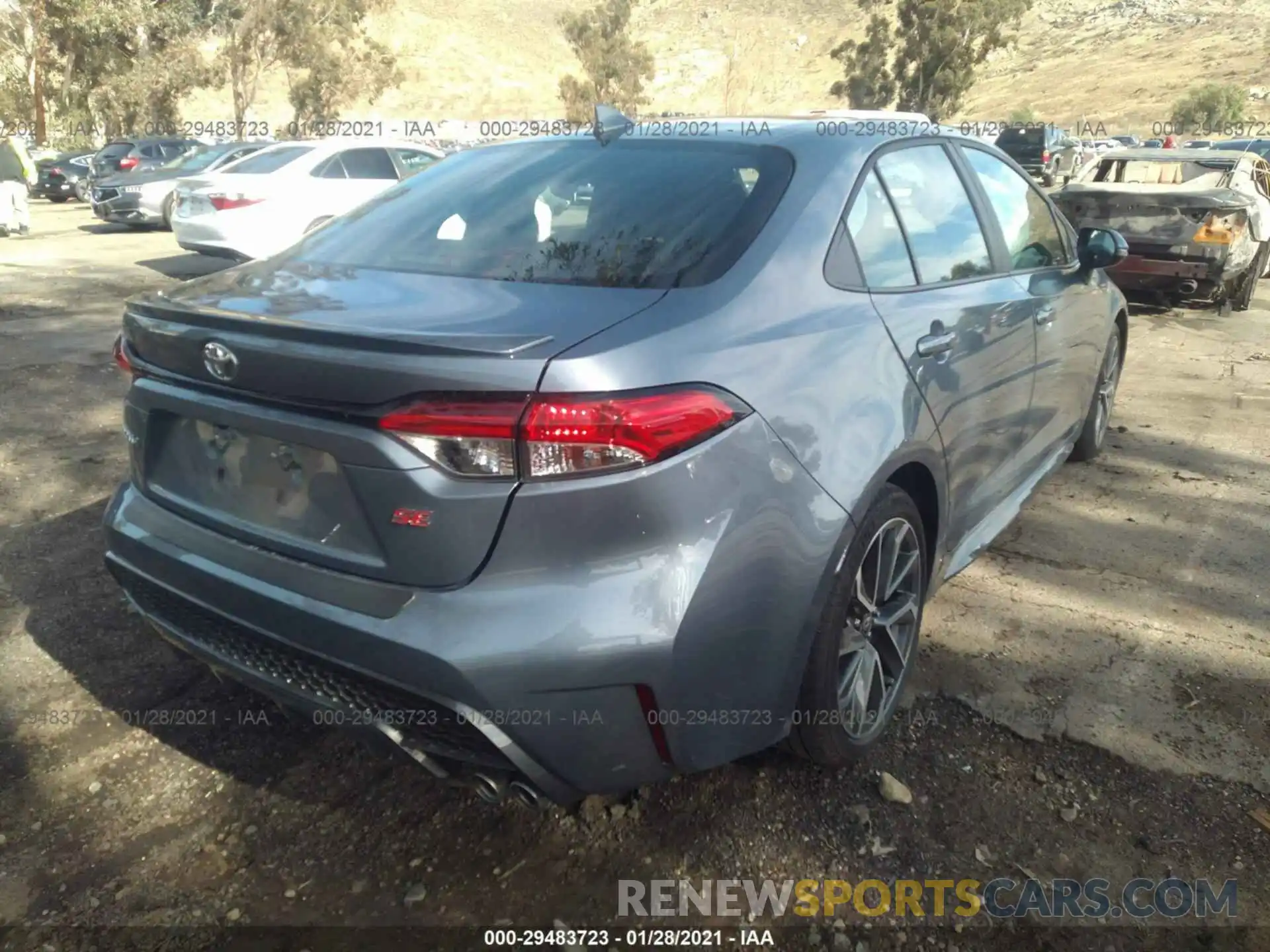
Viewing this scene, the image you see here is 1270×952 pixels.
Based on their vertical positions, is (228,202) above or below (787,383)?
below

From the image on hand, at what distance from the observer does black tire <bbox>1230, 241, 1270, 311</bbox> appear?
9.61m

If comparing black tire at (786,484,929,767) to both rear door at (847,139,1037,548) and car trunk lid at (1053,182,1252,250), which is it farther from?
car trunk lid at (1053,182,1252,250)

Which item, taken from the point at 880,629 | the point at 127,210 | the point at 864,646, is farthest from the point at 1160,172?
the point at 127,210

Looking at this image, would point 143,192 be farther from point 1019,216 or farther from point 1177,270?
point 1019,216

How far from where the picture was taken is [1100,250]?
158 inches

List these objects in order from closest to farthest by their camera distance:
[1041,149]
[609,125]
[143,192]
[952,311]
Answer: [952,311] < [609,125] < [143,192] < [1041,149]

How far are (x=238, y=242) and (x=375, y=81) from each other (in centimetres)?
3511

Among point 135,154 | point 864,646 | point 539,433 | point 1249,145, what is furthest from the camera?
point 135,154

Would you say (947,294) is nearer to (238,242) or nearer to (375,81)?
(238,242)

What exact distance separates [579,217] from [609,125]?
2.23 feet

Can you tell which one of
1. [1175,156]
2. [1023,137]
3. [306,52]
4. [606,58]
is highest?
[306,52]

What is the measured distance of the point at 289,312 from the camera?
7.21ft

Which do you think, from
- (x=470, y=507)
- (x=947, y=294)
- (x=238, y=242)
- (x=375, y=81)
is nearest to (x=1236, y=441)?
(x=947, y=294)

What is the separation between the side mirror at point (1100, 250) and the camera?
158 inches
